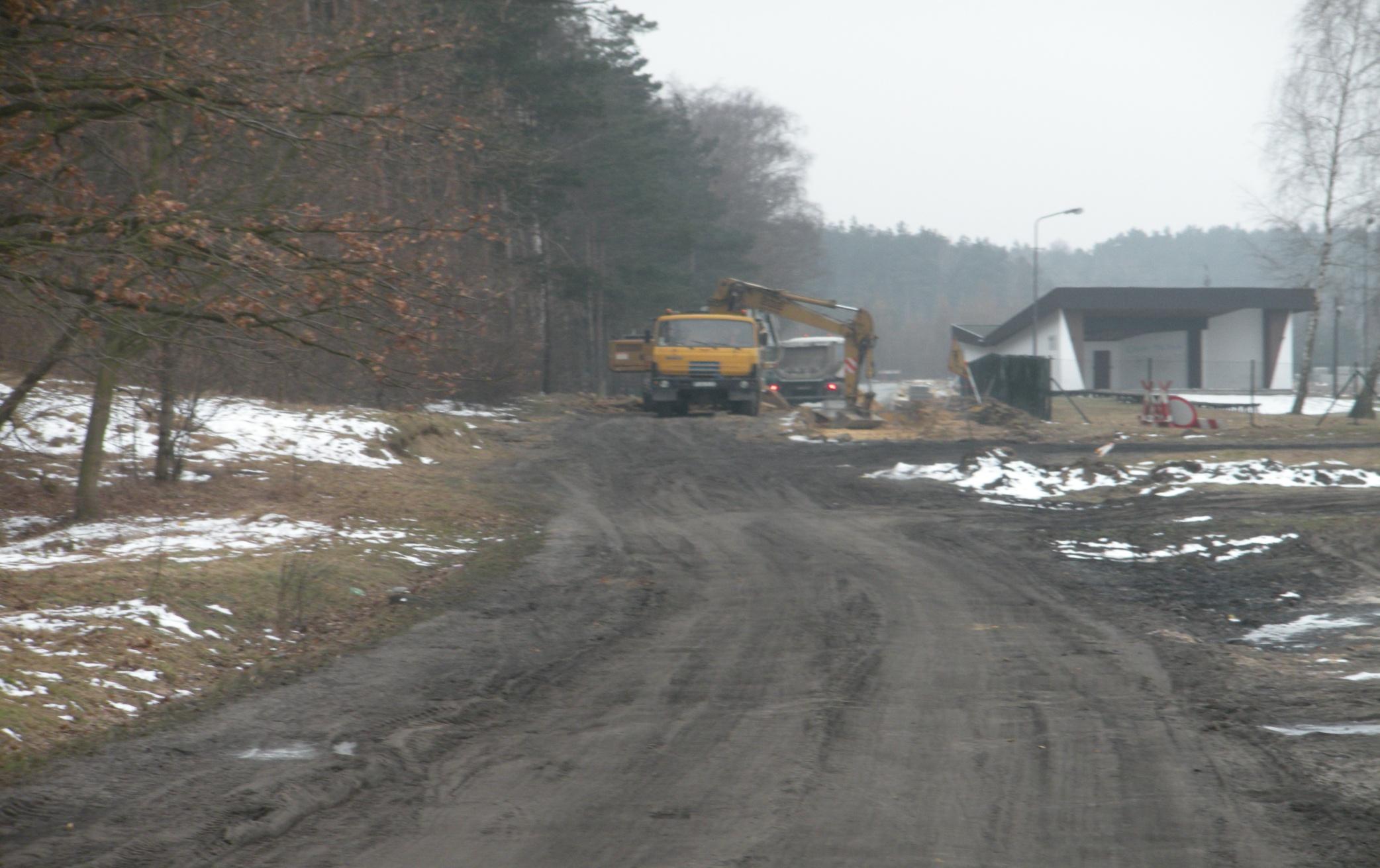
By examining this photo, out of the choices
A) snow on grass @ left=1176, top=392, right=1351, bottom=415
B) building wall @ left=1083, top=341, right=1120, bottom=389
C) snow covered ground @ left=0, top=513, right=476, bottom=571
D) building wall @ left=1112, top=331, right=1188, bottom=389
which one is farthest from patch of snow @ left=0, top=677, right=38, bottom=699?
building wall @ left=1083, top=341, right=1120, bottom=389

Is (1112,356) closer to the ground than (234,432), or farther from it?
farther from it

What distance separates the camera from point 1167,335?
64.3m

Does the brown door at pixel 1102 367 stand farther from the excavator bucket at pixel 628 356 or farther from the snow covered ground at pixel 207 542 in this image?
the snow covered ground at pixel 207 542

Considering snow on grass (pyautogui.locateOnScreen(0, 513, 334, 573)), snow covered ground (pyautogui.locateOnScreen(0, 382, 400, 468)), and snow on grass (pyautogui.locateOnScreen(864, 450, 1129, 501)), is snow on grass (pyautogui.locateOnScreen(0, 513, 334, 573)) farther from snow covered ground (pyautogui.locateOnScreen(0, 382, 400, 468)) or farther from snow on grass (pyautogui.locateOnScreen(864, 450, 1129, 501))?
snow on grass (pyautogui.locateOnScreen(864, 450, 1129, 501))

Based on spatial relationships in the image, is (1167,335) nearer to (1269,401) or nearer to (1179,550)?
(1269,401)

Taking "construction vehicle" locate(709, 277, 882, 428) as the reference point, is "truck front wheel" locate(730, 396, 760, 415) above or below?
below

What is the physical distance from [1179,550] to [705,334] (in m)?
22.7

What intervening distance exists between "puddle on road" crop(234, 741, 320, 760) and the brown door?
212 ft

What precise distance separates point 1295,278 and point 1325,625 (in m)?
34.1

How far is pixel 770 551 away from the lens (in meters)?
13.4

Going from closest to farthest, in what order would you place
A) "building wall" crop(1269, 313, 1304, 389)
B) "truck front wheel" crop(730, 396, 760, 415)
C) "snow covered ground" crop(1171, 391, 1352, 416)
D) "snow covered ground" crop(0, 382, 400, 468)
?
1. "snow covered ground" crop(0, 382, 400, 468)
2. "truck front wheel" crop(730, 396, 760, 415)
3. "snow covered ground" crop(1171, 391, 1352, 416)
4. "building wall" crop(1269, 313, 1304, 389)

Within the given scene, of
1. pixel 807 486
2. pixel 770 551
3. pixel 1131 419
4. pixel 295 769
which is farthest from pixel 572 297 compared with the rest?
pixel 295 769

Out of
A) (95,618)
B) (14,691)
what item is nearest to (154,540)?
(95,618)

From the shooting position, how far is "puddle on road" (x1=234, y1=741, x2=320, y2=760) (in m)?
6.04
